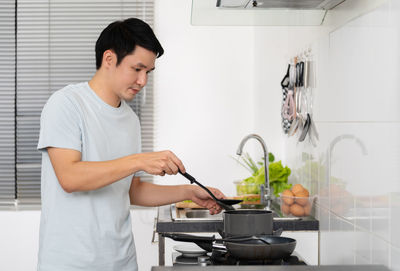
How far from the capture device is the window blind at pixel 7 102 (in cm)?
346

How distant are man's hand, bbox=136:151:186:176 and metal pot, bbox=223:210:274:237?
264mm

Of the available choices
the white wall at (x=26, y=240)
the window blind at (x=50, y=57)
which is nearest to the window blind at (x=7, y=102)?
the window blind at (x=50, y=57)

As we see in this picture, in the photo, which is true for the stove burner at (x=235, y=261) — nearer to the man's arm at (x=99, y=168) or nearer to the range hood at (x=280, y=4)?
the man's arm at (x=99, y=168)

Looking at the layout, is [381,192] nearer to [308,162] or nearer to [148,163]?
[148,163]

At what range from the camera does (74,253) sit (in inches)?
62.5

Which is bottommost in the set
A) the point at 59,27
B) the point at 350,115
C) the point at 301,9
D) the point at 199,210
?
the point at 199,210

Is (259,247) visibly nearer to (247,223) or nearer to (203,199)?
(247,223)

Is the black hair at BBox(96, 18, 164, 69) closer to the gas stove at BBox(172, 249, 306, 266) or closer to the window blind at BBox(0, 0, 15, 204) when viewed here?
the gas stove at BBox(172, 249, 306, 266)

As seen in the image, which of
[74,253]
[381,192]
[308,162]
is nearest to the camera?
[381,192]

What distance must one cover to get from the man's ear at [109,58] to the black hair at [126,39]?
0.04 feet

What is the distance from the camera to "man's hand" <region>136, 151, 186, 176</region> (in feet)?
4.95

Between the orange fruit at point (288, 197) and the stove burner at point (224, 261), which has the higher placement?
the orange fruit at point (288, 197)

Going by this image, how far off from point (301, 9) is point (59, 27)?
1996mm

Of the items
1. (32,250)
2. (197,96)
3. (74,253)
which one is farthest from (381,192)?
(32,250)
